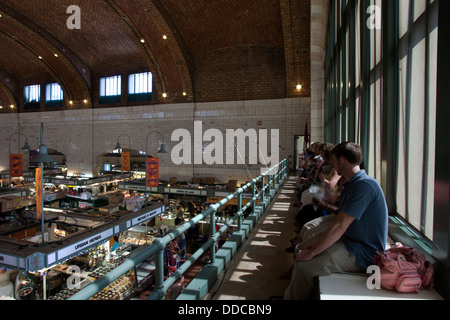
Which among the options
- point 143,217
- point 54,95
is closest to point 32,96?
point 54,95

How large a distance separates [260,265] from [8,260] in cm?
380

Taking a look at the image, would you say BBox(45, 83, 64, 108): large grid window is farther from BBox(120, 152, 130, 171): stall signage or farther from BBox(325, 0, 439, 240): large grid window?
BBox(325, 0, 439, 240): large grid window

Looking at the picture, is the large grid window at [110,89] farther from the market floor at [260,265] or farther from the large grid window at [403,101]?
the large grid window at [403,101]

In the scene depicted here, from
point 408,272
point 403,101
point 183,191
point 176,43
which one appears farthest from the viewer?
point 176,43

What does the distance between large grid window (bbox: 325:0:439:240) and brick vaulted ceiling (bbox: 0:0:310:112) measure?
7954 millimetres

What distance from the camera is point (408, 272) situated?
67.3 inches

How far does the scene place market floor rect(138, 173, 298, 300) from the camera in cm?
271

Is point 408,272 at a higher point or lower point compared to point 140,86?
lower

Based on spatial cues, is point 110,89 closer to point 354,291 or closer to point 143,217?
point 143,217

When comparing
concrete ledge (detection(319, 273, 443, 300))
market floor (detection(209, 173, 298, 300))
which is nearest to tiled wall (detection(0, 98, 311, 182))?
market floor (detection(209, 173, 298, 300))

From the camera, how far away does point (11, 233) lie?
223 inches

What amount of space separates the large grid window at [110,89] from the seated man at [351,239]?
61.9ft
